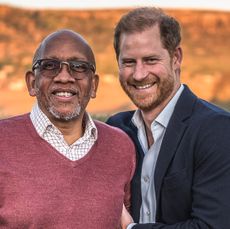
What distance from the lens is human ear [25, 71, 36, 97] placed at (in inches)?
139

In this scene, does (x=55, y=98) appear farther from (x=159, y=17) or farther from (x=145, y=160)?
(x=159, y=17)

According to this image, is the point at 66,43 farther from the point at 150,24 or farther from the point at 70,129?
the point at 150,24

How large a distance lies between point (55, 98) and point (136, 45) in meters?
0.72

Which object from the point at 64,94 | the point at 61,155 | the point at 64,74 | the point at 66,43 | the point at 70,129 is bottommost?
the point at 61,155

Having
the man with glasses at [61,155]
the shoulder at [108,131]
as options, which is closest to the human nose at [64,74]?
the man with glasses at [61,155]

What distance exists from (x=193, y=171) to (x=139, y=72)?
74cm

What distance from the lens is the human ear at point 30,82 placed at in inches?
139

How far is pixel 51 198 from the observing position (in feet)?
10.4

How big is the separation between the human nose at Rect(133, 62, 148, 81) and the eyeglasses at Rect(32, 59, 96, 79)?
46 centimetres

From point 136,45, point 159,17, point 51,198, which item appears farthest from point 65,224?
point 159,17

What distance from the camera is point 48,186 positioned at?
3.18 meters

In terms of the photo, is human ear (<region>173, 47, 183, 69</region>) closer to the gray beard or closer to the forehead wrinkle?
the forehead wrinkle

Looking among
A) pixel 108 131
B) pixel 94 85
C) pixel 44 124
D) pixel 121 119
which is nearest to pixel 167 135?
pixel 108 131

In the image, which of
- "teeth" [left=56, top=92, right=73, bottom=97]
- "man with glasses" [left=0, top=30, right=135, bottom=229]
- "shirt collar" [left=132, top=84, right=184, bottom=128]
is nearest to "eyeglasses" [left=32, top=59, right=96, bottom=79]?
"man with glasses" [left=0, top=30, right=135, bottom=229]
